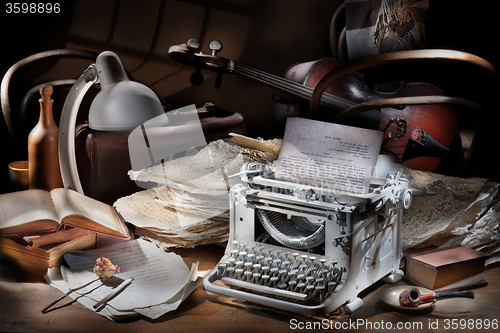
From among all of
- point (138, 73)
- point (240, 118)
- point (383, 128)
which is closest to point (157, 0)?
point (138, 73)

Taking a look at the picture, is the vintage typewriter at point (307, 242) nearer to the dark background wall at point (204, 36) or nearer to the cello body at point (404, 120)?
the cello body at point (404, 120)

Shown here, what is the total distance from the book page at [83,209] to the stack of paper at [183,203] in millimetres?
120

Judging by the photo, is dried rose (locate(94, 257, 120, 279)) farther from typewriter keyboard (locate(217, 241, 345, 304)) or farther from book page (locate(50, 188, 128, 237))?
typewriter keyboard (locate(217, 241, 345, 304))

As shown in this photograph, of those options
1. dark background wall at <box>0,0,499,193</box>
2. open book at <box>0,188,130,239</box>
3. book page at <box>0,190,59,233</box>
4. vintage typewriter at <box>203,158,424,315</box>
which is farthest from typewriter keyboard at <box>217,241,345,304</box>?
dark background wall at <box>0,0,499,193</box>

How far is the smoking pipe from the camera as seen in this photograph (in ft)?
5.59

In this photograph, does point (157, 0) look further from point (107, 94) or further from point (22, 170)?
point (107, 94)

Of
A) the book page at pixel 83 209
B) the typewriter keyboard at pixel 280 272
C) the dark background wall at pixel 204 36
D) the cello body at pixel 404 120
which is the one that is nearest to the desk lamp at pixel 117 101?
the book page at pixel 83 209

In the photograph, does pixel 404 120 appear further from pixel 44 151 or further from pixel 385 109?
pixel 44 151

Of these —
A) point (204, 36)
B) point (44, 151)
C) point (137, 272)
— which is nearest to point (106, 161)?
point (44, 151)

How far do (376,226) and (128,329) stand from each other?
92 centimetres

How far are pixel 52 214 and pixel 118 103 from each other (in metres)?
0.64

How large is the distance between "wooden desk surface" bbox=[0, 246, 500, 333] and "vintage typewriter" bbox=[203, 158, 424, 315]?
61 mm

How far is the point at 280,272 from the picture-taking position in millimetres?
1718

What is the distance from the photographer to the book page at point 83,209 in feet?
6.26
